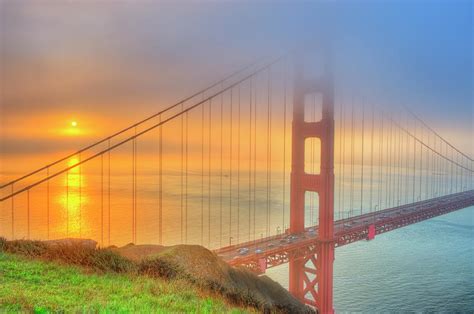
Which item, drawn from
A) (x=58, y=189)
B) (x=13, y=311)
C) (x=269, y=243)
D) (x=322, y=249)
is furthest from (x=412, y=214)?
(x=58, y=189)

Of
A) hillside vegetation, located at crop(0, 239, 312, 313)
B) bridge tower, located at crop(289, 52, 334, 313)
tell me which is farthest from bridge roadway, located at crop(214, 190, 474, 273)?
hillside vegetation, located at crop(0, 239, 312, 313)

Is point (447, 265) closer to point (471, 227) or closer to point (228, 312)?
point (471, 227)

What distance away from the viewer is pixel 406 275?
23078 millimetres

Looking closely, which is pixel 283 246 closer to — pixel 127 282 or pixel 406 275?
pixel 127 282

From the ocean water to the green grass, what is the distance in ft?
48.9

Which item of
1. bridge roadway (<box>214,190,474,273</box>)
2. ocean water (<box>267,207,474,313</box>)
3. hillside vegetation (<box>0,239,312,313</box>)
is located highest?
hillside vegetation (<box>0,239,312,313</box>)

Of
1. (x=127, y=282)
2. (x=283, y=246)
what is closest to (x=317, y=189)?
(x=283, y=246)

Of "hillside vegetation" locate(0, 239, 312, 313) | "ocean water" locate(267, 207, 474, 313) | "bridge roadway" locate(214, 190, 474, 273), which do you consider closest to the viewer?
"hillside vegetation" locate(0, 239, 312, 313)

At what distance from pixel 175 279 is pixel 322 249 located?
1086cm

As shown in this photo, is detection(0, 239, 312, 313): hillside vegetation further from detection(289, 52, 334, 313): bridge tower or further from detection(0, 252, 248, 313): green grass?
detection(289, 52, 334, 313): bridge tower

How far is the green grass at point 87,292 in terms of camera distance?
3488 mm

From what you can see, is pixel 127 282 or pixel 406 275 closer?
pixel 127 282

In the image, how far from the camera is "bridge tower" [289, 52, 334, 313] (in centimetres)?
1458

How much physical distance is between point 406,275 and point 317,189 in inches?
475
